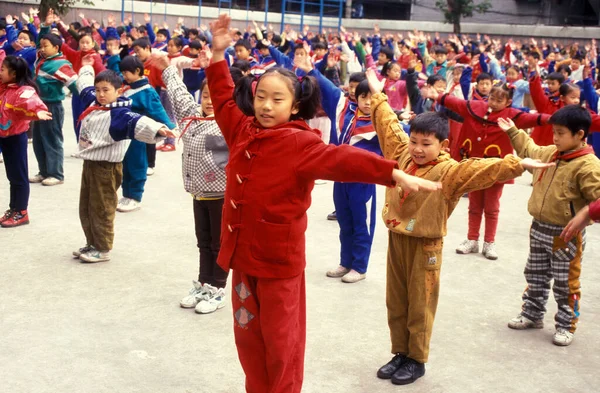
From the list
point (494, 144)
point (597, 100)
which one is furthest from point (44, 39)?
point (597, 100)

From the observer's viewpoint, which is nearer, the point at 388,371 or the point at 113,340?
the point at 388,371

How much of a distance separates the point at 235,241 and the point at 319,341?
134 cm

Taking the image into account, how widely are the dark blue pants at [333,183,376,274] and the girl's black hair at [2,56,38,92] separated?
2.74m

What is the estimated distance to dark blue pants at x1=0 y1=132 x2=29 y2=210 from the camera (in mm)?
5812

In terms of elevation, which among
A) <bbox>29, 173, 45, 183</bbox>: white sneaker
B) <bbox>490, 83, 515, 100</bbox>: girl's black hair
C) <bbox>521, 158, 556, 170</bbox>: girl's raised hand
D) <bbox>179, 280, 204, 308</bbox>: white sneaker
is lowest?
<bbox>179, 280, 204, 308</bbox>: white sneaker

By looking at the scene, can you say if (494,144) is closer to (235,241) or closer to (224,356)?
(224,356)

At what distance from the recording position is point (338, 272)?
506 centimetres

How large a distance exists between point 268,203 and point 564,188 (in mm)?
2049

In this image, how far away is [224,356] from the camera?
3.71 metres

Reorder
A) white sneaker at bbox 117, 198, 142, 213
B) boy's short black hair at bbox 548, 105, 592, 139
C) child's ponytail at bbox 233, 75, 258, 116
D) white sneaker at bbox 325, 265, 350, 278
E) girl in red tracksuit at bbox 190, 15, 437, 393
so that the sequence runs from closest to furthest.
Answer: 1. girl in red tracksuit at bbox 190, 15, 437, 393
2. child's ponytail at bbox 233, 75, 258, 116
3. boy's short black hair at bbox 548, 105, 592, 139
4. white sneaker at bbox 325, 265, 350, 278
5. white sneaker at bbox 117, 198, 142, 213

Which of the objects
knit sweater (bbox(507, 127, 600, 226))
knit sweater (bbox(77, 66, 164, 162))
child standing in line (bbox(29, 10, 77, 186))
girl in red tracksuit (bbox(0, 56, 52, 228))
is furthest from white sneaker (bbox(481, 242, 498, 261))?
child standing in line (bbox(29, 10, 77, 186))

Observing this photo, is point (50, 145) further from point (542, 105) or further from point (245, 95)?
point (542, 105)

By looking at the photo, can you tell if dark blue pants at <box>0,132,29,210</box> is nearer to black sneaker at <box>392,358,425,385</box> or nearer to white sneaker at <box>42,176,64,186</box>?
white sneaker at <box>42,176,64,186</box>

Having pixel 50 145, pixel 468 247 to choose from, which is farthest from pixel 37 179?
pixel 468 247
